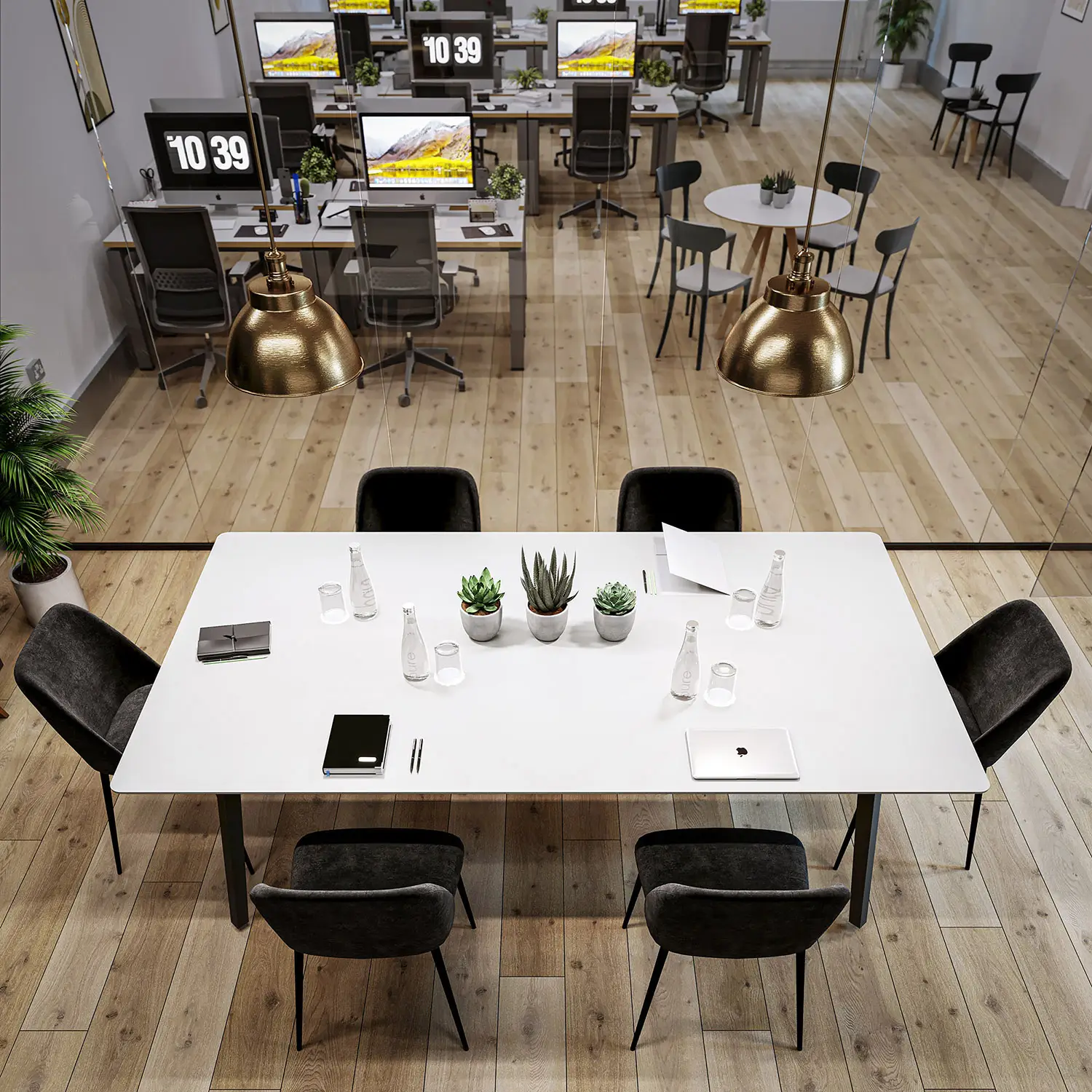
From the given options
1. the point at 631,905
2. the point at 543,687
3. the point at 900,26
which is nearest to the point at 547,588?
the point at 543,687

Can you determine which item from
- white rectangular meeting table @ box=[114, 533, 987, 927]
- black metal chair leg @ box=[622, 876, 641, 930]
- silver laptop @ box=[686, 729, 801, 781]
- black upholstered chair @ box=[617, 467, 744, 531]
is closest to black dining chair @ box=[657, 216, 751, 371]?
black upholstered chair @ box=[617, 467, 744, 531]

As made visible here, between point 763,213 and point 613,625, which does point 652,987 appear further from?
point 763,213

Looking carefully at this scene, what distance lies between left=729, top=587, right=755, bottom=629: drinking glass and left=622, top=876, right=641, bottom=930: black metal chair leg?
34.7 inches

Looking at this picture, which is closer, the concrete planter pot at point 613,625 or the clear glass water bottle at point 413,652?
the clear glass water bottle at point 413,652

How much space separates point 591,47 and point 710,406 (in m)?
1.68

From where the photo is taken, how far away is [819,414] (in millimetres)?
4621

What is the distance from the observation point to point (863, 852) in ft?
9.79

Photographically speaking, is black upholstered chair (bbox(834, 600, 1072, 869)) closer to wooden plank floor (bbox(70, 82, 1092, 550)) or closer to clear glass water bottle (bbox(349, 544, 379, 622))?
wooden plank floor (bbox(70, 82, 1092, 550))

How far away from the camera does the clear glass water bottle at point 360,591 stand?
10.2 ft

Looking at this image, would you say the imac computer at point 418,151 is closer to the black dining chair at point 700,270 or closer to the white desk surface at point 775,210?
the black dining chair at point 700,270

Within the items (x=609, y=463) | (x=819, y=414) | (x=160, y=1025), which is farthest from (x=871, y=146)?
(x=160, y=1025)

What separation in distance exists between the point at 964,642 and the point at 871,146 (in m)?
2.07

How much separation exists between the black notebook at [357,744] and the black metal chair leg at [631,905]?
3.14 feet

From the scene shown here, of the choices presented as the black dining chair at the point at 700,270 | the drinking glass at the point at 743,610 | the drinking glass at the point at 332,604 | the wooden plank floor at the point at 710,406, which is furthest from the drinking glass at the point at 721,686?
the wooden plank floor at the point at 710,406
